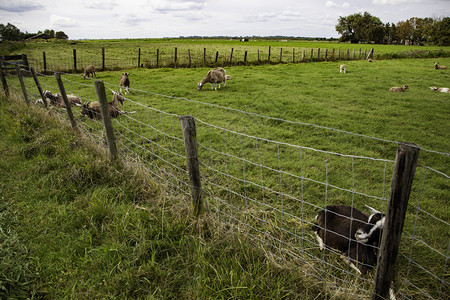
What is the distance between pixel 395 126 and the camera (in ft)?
24.1

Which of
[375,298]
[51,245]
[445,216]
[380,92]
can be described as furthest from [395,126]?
[51,245]

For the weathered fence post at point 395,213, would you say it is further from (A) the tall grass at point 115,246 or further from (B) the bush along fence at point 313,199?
(A) the tall grass at point 115,246

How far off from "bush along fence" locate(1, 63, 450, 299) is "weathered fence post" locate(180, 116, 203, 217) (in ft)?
0.03

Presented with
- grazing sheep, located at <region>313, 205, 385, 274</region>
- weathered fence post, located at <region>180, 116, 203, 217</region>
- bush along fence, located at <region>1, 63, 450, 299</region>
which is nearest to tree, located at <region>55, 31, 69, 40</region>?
bush along fence, located at <region>1, 63, 450, 299</region>

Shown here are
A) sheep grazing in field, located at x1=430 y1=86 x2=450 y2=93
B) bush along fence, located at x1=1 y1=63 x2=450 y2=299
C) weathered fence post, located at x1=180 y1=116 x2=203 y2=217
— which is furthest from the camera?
sheep grazing in field, located at x1=430 y1=86 x2=450 y2=93

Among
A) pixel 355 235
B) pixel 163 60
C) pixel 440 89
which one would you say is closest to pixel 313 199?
pixel 355 235

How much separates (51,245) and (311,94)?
1065cm

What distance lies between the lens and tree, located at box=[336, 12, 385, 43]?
74.9 metres

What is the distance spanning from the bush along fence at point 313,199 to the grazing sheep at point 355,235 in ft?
0.34

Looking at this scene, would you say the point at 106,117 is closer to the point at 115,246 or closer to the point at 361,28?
the point at 115,246

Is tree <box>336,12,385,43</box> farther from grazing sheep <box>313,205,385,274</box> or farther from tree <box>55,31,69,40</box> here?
tree <box>55,31,69,40</box>

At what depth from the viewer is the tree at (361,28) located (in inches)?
2948

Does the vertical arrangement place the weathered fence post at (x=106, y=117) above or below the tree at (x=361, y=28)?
below

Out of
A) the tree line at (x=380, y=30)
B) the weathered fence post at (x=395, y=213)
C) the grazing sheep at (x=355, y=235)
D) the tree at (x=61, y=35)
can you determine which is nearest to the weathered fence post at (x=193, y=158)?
the grazing sheep at (x=355, y=235)
